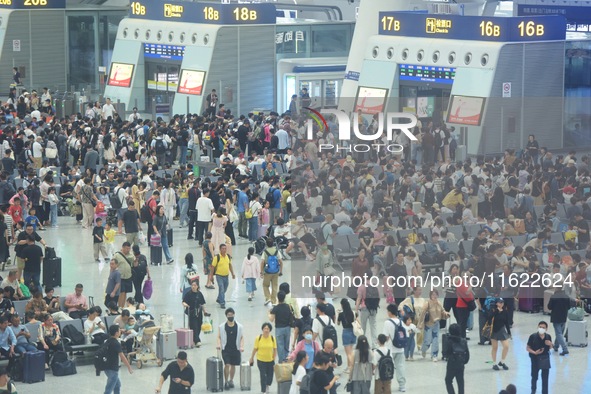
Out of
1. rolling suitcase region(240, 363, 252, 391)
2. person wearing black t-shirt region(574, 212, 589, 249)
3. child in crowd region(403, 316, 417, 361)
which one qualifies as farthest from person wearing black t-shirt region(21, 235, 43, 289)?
person wearing black t-shirt region(574, 212, 589, 249)

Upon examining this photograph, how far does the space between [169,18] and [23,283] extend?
81.4 ft

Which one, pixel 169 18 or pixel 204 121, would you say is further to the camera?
pixel 169 18

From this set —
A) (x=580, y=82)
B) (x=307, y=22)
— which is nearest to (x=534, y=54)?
(x=580, y=82)

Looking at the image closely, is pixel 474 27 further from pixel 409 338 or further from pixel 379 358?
pixel 379 358

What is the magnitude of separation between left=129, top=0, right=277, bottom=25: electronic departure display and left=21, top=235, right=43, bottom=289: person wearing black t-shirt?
21681mm

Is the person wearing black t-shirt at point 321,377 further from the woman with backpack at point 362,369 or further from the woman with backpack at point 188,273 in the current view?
the woman with backpack at point 188,273

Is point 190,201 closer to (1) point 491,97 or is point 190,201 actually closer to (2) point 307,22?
(1) point 491,97

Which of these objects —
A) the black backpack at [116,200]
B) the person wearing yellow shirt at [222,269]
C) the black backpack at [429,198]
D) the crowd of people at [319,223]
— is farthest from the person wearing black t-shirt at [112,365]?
the black backpack at [116,200]

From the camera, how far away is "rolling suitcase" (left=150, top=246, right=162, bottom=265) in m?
26.5

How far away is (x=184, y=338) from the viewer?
20859 millimetres

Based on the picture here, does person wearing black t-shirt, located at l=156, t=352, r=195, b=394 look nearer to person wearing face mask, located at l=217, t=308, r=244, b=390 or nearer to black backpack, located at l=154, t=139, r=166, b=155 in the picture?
person wearing face mask, located at l=217, t=308, r=244, b=390

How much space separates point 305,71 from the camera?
151 feet

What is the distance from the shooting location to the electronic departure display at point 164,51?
1829 inches

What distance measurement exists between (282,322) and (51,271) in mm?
6521
